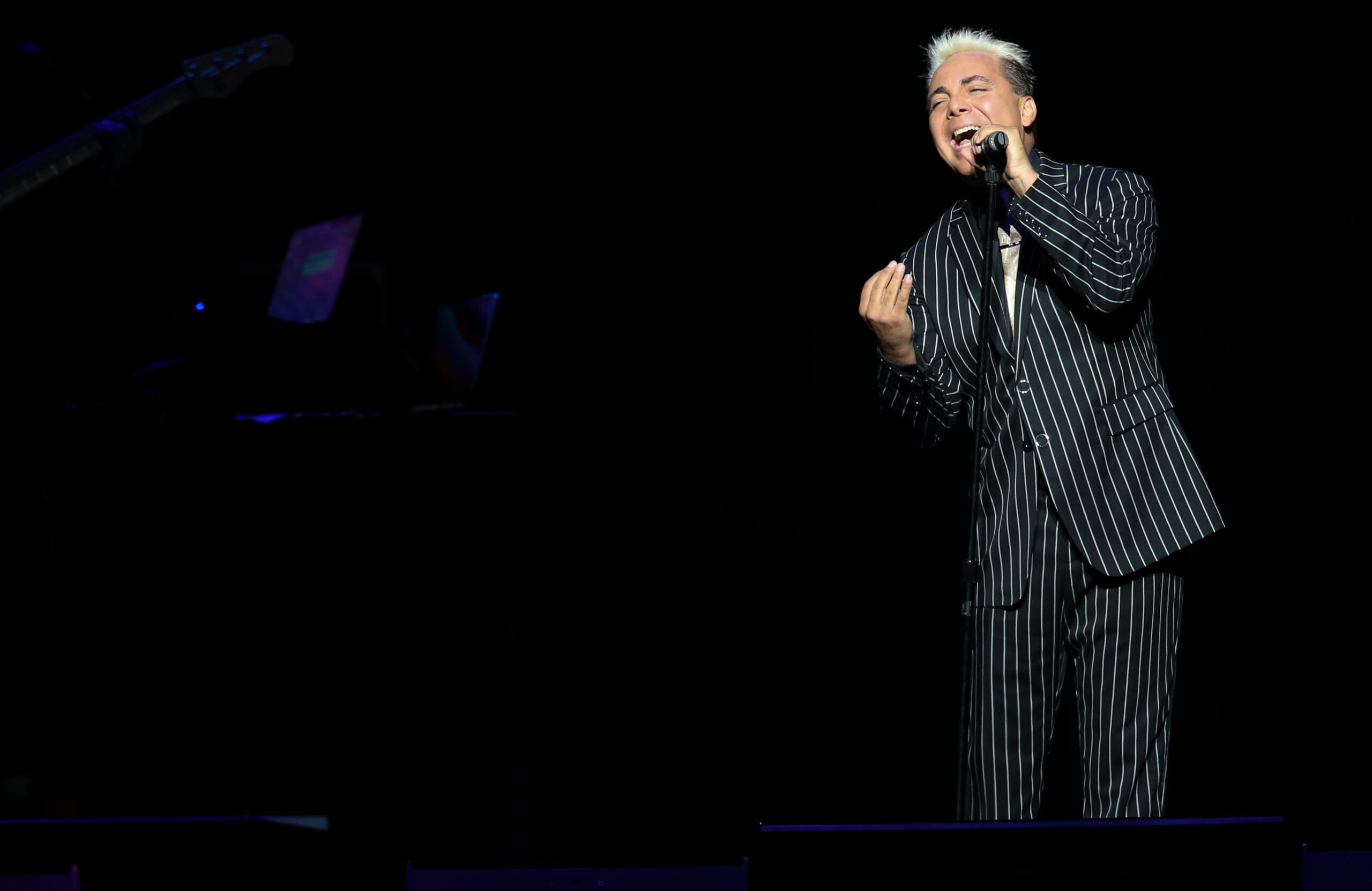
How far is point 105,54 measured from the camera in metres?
4.02

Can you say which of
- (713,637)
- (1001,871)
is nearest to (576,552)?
(713,637)

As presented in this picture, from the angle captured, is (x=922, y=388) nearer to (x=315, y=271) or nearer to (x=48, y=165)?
(x=315, y=271)

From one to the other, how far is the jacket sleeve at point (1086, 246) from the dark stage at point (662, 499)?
96 centimetres

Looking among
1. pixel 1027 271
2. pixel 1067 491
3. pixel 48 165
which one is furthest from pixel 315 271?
pixel 1067 491

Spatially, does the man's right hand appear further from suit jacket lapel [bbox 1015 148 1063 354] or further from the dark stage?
the dark stage

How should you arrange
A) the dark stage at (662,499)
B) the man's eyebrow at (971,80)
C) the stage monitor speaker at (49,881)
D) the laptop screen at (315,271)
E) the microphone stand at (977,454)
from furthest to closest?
1. the laptop screen at (315,271)
2. the dark stage at (662,499)
3. the man's eyebrow at (971,80)
4. the microphone stand at (977,454)
5. the stage monitor speaker at (49,881)

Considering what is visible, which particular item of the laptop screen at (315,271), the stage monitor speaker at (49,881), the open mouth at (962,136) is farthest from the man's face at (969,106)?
the laptop screen at (315,271)

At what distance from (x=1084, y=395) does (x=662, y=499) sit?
1413mm

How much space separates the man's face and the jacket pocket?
15.5 inches

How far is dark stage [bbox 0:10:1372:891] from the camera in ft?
8.13

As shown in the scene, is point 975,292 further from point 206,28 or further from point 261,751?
point 206,28

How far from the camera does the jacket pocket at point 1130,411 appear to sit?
169 centimetres

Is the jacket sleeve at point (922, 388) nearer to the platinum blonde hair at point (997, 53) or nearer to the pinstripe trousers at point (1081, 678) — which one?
the pinstripe trousers at point (1081, 678)

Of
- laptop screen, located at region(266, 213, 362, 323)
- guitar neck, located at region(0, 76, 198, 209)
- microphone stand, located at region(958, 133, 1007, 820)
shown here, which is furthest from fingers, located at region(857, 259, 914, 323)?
guitar neck, located at region(0, 76, 198, 209)
